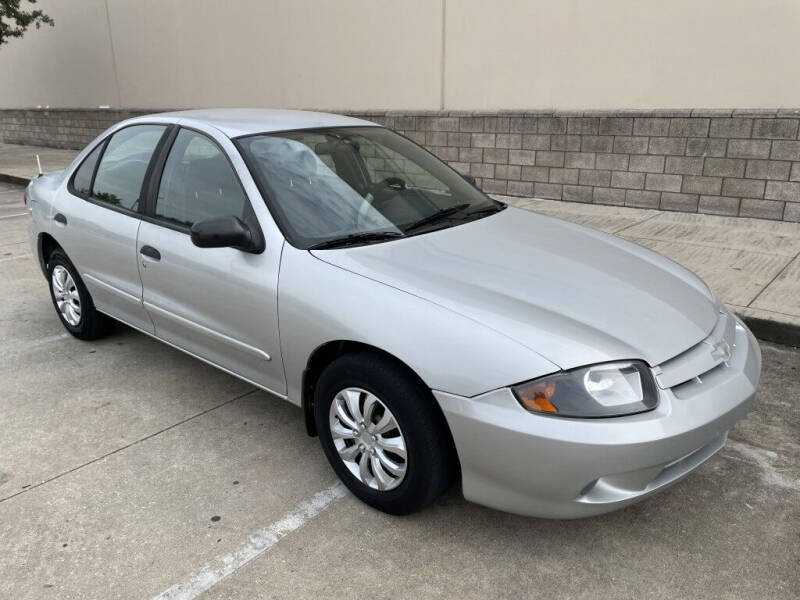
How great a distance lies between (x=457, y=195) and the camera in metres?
3.81

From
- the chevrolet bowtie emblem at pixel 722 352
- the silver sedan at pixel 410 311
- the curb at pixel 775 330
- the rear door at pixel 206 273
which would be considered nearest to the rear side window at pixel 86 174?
the silver sedan at pixel 410 311

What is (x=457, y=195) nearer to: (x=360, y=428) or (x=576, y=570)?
(x=360, y=428)

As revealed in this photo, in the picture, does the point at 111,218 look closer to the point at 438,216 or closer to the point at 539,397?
the point at 438,216

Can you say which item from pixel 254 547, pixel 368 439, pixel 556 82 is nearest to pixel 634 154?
pixel 556 82

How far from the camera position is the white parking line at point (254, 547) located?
2400 millimetres

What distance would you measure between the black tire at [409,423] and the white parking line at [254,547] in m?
0.27

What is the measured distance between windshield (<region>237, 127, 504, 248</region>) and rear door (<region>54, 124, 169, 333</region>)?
36.5 inches

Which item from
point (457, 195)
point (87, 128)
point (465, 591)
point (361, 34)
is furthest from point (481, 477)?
point (87, 128)

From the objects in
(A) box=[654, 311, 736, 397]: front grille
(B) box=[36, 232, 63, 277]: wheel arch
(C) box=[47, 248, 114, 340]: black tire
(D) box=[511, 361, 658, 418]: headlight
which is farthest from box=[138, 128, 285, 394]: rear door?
(A) box=[654, 311, 736, 397]: front grille

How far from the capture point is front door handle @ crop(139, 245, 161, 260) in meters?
3.56

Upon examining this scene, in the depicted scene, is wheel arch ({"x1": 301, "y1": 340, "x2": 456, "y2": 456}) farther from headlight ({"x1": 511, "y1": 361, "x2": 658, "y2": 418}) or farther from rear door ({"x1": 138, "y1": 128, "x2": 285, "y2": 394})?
headlight ({"x1": 511, "y1": 361, "x2": 658, "y2": 418})

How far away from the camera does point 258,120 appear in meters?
3.74

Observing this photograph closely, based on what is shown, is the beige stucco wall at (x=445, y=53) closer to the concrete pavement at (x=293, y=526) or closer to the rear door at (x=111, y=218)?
the concrete pavement at (x=293, y=526)

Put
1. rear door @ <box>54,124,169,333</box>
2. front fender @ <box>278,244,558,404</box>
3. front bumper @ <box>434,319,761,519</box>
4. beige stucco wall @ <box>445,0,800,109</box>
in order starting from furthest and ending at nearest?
beige stucco wall @ <box>445,0,800,109</box> → rear door @ <box>54,124,169,333</box> → front fender @ <box>278,244,558,404</box> → front bumper @ <box>434,319,761,519</box>
